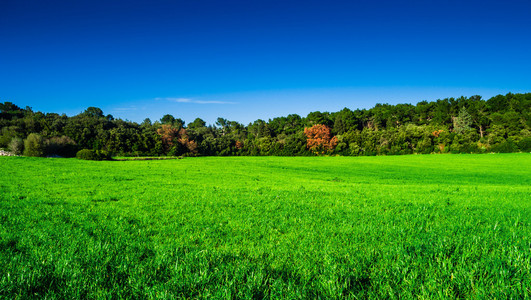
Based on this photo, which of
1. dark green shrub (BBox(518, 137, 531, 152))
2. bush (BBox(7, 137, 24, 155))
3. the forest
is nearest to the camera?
bush (BBox(7, 137, 24, 155))

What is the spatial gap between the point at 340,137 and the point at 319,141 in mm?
8631

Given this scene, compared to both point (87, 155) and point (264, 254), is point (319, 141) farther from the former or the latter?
point (264, 254)

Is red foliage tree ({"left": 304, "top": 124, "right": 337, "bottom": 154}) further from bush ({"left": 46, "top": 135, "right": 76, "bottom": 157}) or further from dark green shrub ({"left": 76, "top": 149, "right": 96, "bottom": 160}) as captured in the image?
bush ({"left": 46, "top": 135, "right": 76, "bottom": 157})

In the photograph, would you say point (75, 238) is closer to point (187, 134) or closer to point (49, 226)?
point (49, 226)

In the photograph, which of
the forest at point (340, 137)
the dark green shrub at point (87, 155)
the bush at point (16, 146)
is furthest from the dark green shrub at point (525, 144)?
the bush at point (16, 146)

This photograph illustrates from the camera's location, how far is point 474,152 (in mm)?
68812

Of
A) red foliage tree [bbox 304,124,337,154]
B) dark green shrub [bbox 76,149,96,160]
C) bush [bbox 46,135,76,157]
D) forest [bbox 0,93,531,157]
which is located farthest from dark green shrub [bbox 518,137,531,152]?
bush [bbox 46,135,76,157]

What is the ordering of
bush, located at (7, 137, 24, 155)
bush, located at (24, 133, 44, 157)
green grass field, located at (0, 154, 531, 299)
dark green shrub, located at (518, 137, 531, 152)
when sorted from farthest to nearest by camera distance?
1. dark green shrub, located at (518, 137, 531, 152)
2. bush, located at (7, 137, 24, 155)
3. bush, located at (24, 133, 44, 157)
4. green grass field, located at (0, 154, 531, 299)

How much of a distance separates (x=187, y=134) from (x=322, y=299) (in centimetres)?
10261

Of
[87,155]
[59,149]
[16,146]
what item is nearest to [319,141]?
[87,155]

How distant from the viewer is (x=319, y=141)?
93.9 m

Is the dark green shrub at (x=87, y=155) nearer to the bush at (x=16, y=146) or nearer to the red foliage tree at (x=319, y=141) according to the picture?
the bush at (x=16, y=146)

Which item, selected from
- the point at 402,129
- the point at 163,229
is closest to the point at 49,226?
the point at 163,229

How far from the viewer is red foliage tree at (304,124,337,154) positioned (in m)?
92.7
